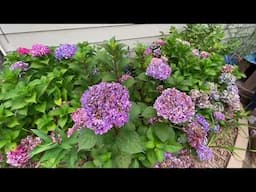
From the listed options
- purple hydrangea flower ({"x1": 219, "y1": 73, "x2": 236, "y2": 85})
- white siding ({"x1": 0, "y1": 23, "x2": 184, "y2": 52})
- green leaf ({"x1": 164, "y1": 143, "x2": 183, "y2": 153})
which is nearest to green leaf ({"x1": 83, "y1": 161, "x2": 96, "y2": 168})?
green leaf ({"x1": 164, "y1": 143, "x2": 183, "y2": 153})

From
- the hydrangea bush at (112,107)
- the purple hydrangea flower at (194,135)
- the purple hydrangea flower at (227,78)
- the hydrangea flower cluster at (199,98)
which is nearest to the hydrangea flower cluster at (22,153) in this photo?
the hydrangea bush at (112,107)

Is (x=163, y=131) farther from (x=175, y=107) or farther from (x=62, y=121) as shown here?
(x=62, y=121)

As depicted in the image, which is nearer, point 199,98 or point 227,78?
point 199,98

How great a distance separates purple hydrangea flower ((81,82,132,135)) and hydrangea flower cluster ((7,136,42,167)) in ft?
1.96

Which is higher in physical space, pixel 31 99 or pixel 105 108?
pixel 105 108

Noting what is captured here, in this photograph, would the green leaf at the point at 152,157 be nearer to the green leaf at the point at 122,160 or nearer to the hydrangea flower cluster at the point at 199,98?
the green leaf at the point at 122,160

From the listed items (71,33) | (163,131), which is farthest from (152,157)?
(71,33)

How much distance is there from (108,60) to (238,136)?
106cm

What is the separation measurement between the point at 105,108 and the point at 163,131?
36cm

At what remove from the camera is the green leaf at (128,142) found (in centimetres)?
90

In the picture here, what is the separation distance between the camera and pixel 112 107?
2.56 ft

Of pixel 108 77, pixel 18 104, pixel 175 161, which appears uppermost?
pixel 108 77

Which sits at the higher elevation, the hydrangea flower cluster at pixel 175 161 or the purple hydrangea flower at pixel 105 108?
the purple hydrangea flower at pixel 105 108

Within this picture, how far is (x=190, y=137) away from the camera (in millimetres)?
1173
